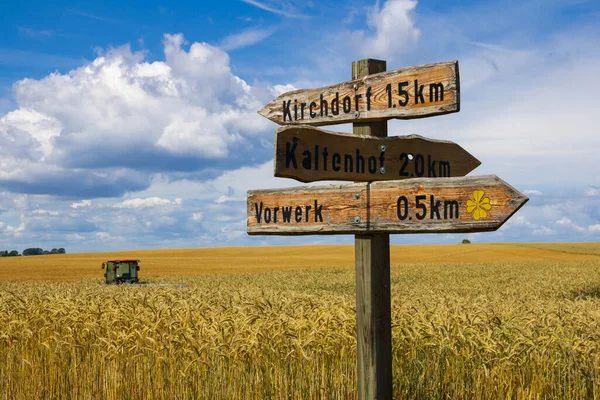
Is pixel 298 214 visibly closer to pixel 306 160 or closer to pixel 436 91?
pixel 306 160

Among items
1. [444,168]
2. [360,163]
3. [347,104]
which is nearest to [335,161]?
[360,163]

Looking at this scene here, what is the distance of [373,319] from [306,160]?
4.35 feet

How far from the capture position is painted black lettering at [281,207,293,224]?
448cm

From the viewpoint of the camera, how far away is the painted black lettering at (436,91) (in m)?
4.42

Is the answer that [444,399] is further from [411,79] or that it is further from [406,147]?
[411,79]

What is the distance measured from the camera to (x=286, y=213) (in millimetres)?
4496

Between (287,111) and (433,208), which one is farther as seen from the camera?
(287,111)

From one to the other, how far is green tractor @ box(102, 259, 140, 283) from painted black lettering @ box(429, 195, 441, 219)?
24737mm

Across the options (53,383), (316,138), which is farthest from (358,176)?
(53,383)

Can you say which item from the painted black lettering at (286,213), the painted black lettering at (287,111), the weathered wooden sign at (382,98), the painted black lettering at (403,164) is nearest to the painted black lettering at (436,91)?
the weathered wooden sign at (382,98)

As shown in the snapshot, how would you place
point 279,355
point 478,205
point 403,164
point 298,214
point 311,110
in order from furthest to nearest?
1. point 279,355
2. point 311,110
3. point 403,164
4. point 298,214
5. point 478,205

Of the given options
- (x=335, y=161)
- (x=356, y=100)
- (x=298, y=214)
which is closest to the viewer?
(x=335, y=161)

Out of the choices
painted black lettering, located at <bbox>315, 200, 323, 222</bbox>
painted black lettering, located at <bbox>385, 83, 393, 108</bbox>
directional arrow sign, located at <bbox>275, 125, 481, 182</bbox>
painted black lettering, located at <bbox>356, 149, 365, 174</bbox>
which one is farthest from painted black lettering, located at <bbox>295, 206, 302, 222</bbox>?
painted black lettering, located at <bbox>385, 83, 393, 108</bbox>

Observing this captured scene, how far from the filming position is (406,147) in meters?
4.59
